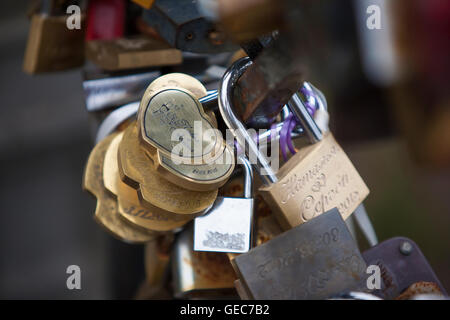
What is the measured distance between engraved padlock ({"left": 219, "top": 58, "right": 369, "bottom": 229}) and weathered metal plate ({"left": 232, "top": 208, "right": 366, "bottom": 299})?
0.06 metres

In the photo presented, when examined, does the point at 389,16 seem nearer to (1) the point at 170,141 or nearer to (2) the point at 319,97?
(1) the point at 170,141

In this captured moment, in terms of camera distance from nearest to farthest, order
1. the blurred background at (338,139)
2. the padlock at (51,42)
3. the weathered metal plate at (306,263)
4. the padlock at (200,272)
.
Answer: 1. the blurred background at (338,139)
2. the weathered metal plate at (306,263)
3. the padlock at (200,272)
4. the padlock at (51,42)

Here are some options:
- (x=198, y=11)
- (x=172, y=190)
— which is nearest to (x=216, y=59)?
(x=198, y=11)

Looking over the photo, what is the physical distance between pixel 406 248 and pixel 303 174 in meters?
0.26

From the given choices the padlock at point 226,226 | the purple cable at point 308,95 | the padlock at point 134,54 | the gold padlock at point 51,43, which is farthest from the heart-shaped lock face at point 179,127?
the gold padlock at point 51,43

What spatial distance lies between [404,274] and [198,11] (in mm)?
600

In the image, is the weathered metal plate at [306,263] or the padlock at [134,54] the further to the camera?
the padlock at [134,54]

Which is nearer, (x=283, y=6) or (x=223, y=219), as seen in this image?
(x=283, y=6)

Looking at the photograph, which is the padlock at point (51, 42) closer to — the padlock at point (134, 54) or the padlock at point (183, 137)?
the padlock at point (134, 54)

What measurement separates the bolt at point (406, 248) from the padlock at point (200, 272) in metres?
0.31

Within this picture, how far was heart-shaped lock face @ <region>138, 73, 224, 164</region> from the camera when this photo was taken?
780 mm

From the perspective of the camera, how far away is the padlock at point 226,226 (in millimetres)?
863

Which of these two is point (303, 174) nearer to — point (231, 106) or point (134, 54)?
point (231, 106)

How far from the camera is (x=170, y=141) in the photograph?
783mm
